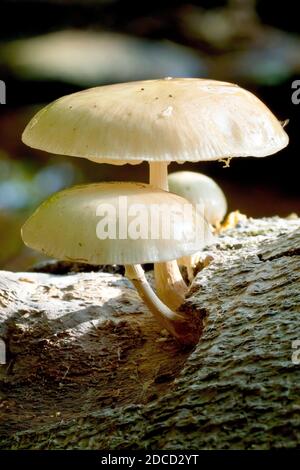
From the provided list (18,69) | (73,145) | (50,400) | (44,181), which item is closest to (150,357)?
(50,400)

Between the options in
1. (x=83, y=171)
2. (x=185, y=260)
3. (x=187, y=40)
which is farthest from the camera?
(x=187, y=40)

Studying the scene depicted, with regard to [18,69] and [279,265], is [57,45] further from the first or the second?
[279,265]

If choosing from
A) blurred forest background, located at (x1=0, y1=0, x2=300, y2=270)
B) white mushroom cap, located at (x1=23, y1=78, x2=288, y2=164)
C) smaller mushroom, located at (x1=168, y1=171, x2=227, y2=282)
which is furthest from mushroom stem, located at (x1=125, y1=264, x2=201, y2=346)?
blurred forest background, located at (x1=0, y1=0, x2=300, y2=270)

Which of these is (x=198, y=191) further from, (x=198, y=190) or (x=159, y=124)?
(x=159, y=124)

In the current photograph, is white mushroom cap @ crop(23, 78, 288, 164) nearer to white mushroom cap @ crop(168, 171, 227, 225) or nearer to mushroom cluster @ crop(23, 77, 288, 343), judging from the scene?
mushroom cluster @ crop(23, 77, 288, 343)

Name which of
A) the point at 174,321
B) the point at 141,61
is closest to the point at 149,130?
the point at 174,321

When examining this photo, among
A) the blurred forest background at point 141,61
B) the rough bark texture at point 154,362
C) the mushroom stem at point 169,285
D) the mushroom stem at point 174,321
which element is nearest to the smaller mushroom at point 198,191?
the rough bark texture at point 154,362

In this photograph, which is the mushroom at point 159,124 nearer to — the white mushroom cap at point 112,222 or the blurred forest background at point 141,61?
the white mushroom cap at point 112,222
